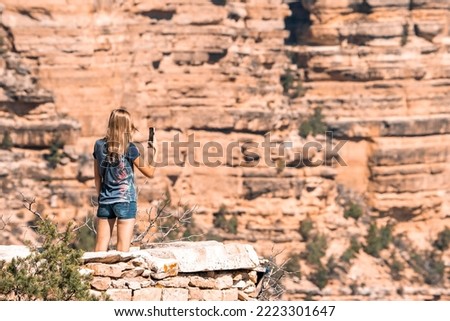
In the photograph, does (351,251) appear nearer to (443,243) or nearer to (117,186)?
(443,243)

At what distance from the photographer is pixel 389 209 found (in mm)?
65688

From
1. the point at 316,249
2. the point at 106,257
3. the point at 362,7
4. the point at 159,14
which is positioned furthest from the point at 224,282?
the point at 362,7

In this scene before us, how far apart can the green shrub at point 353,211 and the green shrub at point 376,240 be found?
53cm

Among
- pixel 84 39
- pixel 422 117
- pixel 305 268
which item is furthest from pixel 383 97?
pixel 84 39

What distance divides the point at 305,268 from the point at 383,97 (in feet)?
24.3

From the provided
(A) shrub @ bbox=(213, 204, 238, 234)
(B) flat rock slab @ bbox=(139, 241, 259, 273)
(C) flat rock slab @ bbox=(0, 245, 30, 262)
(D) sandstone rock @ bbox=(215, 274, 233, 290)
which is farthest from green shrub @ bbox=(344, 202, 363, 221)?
(C) flat rock slab @ bbox=(0, 245, 30, 262)

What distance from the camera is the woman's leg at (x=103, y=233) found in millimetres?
20234

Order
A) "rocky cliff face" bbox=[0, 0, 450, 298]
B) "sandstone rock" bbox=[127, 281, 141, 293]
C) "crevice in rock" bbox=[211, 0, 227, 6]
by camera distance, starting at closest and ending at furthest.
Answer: "sandstone rock" bbox=[127, 281, 141, 293] → "rocky cliff face" bbox=[0, 0, 450, 298] → "crevice in rock" bbox=[211, 0, 227, 6]

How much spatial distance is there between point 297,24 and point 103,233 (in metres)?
46.0

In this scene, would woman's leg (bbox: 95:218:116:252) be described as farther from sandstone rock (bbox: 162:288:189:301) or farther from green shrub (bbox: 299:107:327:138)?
green shrub (bbox: 299:107:327:138)

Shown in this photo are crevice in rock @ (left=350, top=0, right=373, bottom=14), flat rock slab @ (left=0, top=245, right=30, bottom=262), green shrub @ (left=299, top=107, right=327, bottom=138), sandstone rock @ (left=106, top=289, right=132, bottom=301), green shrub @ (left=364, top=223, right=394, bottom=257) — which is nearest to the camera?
A: flat rock slab @ (left=0, top=245, right=30, bottom=262)

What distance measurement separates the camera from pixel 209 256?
19.8 m

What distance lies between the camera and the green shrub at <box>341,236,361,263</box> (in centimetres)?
6250

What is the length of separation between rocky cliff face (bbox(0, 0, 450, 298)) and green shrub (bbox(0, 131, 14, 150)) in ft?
0.14
